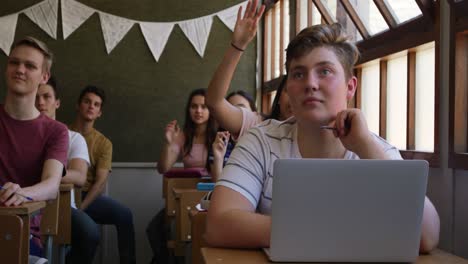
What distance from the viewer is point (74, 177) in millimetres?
3561

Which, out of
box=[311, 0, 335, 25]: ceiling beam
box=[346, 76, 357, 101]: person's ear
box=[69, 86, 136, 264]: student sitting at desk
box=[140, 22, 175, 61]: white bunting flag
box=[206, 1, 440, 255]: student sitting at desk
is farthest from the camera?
box=[140, 22, 175, 61]: white bunting flag

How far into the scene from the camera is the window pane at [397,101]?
2.93 m

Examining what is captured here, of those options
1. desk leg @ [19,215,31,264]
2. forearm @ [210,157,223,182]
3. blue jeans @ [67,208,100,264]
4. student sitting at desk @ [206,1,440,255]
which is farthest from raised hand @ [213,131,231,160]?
student sitting at desk @ [206,1,440,255]

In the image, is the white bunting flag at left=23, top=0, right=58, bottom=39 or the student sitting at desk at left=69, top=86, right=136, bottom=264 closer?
the student sitting at desk at left=69, top=86, right=136, bottom=264

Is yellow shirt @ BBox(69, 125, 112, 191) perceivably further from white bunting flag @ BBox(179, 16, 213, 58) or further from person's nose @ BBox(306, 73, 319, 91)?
person's nose @ BBox(306, 73, 319, 91)

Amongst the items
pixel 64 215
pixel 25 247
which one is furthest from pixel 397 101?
pixel 25 247

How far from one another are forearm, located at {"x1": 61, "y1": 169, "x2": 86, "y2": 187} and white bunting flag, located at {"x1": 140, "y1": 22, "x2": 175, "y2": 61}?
2.33 metres

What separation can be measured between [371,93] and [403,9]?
0.55 m

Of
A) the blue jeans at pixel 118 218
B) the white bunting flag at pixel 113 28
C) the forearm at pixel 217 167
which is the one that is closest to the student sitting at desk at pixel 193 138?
the blue jeans at pixel 118 218

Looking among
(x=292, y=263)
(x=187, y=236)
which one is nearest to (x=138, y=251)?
(x=187, y=236)

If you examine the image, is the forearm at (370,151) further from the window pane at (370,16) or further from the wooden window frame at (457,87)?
the window pane at (370,16)

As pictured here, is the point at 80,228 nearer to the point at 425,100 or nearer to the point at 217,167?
the point at 217,167

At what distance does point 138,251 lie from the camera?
583 cm

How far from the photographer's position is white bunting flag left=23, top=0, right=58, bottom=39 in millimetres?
5586
